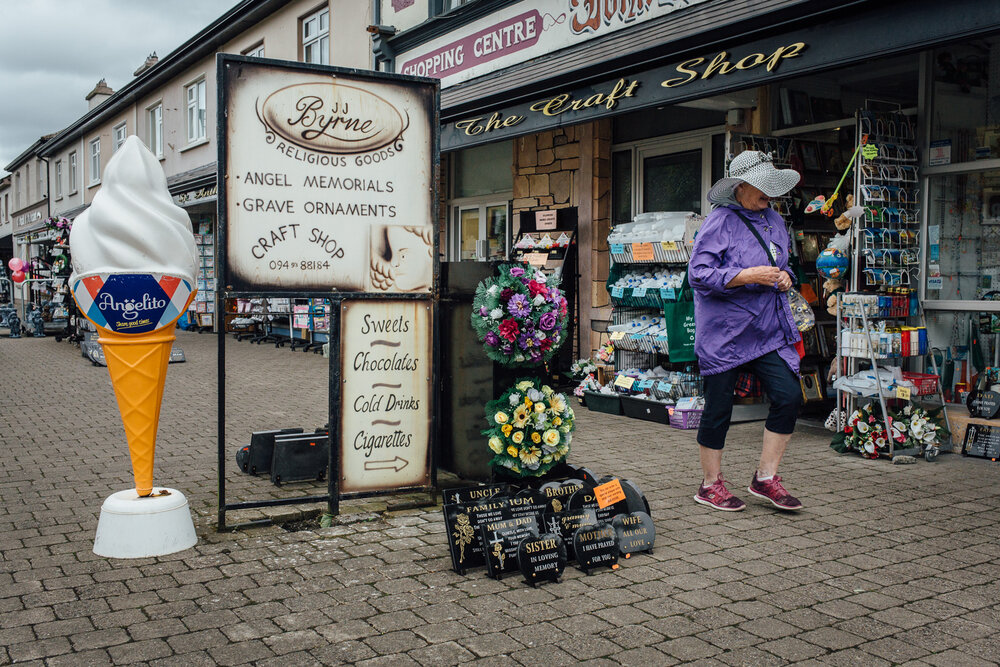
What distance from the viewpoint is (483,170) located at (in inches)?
500

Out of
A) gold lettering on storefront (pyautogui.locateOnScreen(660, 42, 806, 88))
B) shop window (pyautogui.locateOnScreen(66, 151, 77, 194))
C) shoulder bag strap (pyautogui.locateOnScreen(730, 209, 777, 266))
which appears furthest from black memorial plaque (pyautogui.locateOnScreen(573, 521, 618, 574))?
shop window (pyautogui.locateOnScreen(66, 151, 77, 194))

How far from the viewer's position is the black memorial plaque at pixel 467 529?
404 centimetres

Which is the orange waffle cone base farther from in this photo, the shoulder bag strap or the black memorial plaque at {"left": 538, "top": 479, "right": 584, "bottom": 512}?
the shoulder bag strap

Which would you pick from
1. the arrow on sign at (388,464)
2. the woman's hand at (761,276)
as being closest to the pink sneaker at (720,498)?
the woman's hand at (761,276)

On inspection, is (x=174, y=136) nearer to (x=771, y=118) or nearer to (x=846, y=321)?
(x=771, y=118)

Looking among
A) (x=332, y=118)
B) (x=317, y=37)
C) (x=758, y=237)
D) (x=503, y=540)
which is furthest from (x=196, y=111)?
(x=503, y=540)

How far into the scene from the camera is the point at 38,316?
22.2m

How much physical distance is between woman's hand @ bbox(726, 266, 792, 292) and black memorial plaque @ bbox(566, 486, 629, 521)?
141 cm

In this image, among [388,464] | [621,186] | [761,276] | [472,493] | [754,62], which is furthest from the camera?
[621,186]

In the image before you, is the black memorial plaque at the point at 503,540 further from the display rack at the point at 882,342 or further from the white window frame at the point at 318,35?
the white window frame at the point at 318,35

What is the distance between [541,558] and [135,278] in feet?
7.65

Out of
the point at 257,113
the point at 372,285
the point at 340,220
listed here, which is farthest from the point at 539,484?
the point at 257,113

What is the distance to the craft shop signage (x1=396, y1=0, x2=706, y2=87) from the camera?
8.25 metres

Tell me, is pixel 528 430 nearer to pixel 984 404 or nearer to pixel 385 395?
pixel 385 395
